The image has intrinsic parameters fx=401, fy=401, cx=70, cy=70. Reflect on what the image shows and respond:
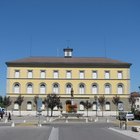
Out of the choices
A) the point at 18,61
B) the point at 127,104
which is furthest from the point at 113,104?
the point at 18,61

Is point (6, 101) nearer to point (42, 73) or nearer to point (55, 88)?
point (42, 73)

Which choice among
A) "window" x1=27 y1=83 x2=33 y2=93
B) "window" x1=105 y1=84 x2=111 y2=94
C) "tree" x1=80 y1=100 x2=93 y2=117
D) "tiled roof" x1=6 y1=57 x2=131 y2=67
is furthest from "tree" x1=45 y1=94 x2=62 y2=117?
"window" x1=105 y1=84 x2=111 y2=94

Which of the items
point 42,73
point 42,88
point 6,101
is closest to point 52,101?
point 42,88

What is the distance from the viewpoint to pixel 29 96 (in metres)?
95.6

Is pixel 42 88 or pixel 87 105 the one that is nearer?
pixel 87 105

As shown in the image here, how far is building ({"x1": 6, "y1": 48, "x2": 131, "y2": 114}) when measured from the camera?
95.9 meters

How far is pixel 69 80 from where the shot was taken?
317ft

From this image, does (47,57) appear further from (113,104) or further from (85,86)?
(113,104)

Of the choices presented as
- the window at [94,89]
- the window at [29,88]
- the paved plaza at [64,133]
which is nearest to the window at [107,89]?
the window at [94,89]

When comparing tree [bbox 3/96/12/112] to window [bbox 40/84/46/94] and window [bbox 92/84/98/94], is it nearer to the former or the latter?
window [bbox 40/84/46/94]

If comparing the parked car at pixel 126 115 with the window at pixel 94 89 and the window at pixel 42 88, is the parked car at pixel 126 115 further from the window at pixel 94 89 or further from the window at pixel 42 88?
the window at pixel 42 88

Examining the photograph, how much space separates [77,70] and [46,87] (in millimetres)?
8557

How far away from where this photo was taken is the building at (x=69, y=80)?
9588 cm

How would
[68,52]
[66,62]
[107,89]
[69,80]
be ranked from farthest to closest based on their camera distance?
[68,52] → [66,62] → [107,89] → [69,80]
